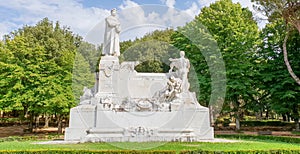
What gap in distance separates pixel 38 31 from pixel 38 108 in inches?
494

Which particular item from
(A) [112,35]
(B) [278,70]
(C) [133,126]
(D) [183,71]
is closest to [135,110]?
(C) [133,126]

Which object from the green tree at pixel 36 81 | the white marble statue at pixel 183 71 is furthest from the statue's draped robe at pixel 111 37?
the green tree at pixel 36 81

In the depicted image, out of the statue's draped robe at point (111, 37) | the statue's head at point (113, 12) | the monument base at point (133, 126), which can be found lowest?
the monument base at point (133, 126)

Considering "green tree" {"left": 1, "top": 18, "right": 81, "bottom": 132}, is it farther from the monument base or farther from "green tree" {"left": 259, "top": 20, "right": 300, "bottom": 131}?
"green tree" {"left": 259, "top": 20, "right": 300, "bottom": 131}

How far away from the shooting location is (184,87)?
15.4 meters

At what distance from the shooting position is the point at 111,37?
1578cm

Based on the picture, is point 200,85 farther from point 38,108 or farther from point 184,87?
point 38,108

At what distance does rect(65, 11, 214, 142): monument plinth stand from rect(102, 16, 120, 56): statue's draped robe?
0.59 ft

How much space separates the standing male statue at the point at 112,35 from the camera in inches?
616

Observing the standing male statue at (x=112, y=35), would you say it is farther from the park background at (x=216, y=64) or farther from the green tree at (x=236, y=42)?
the green tree at (x=236, y=42)

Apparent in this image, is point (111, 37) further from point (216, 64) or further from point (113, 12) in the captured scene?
point (216, 64)

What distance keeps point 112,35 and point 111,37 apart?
14 centimetres

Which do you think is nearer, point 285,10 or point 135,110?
point 135,110

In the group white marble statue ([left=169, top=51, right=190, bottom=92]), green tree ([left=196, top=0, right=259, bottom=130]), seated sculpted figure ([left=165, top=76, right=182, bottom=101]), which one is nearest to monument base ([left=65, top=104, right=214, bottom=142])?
seated sculpted figure ([left=165, top=76, right=182, bottom=101])
